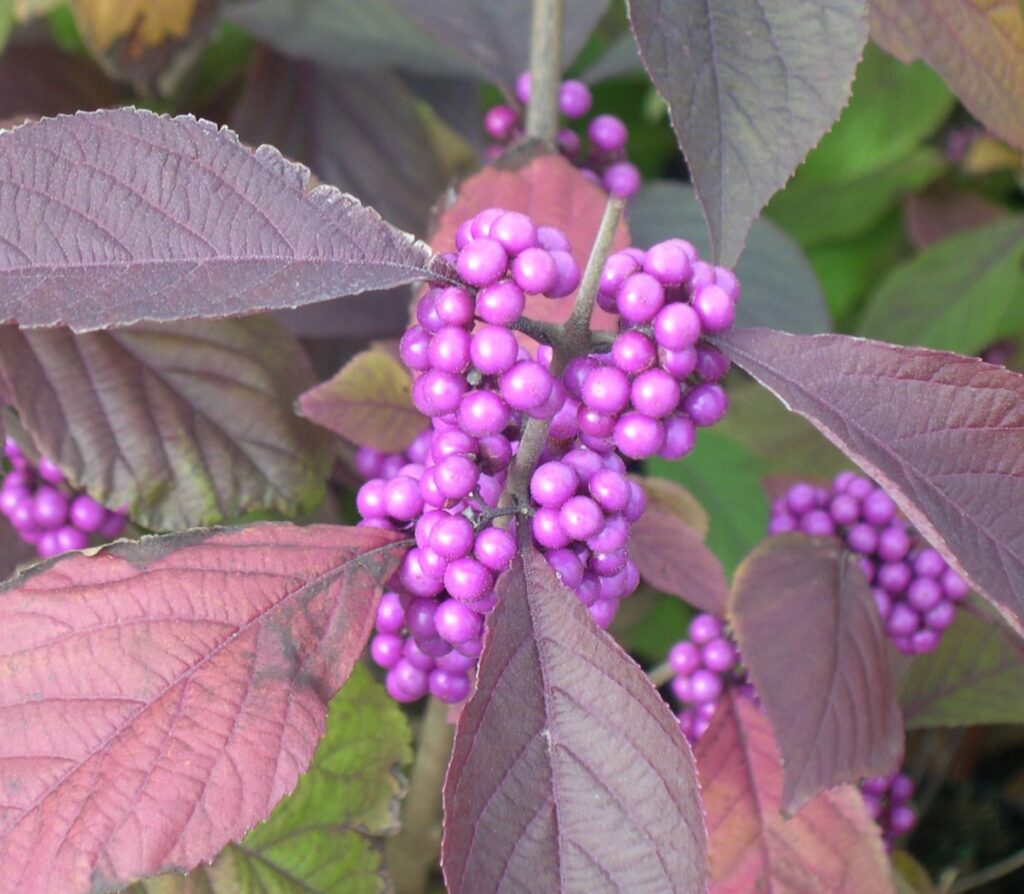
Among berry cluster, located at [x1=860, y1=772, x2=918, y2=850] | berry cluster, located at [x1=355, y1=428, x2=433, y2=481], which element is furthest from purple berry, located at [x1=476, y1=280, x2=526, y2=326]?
berry cluster, located at [x1=860, y1=772, x2=918, y2=850]

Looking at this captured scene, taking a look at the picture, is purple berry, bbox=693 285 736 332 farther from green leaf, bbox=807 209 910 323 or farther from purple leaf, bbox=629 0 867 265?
green leaf, bbox=807 209 910 323

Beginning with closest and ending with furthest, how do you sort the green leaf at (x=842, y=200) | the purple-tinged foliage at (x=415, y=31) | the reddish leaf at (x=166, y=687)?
the reddish leaf at (x=166, y=687), the purple-tinged foliage at (x=415, y=31), the green leaf at (x=842, y=200)

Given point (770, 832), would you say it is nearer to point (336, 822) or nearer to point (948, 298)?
point (336, 822)

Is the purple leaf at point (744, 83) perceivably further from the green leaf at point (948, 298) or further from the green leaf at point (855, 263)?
the green leaf at point (855, 263)

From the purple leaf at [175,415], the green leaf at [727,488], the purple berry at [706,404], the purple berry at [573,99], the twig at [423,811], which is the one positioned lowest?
the twig at [423,811]

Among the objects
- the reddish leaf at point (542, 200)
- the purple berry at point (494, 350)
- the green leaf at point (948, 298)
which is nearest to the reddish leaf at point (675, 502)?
the reddish leaf at point (542, 200)

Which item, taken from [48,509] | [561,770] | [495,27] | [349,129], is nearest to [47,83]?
[349,129]

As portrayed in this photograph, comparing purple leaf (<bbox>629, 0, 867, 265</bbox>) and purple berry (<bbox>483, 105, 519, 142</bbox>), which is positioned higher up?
purple leaf (<bbox>629, 0, 867, 265</bbox>)
